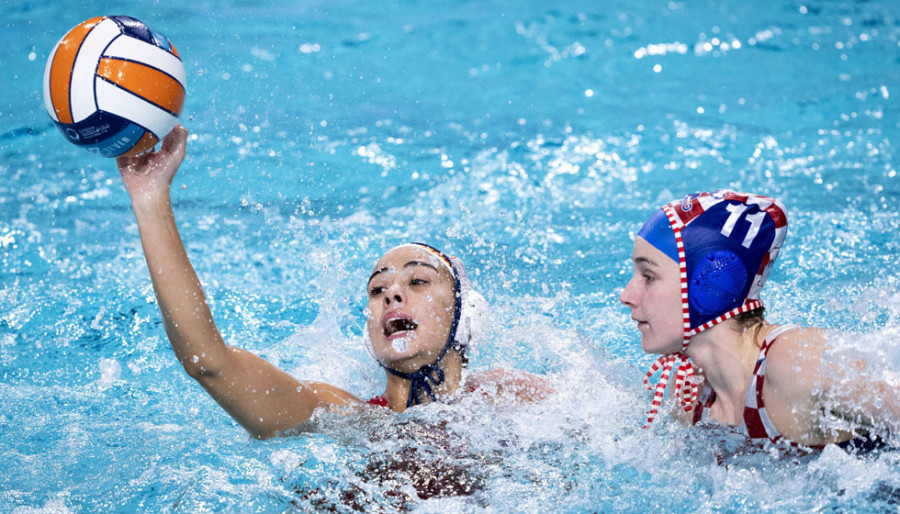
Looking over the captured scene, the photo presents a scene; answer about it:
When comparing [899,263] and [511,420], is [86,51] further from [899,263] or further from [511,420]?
[899,263]

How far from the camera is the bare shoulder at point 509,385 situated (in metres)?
3.72

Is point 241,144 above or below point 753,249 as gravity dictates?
above

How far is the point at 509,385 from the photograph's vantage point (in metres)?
3.82

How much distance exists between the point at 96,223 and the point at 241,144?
1.51 meters

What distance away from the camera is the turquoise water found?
328 cm

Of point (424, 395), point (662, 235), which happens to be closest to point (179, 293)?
point (424, 395)

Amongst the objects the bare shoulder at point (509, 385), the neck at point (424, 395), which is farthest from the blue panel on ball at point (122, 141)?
the bare shoulder at point (509, 385)

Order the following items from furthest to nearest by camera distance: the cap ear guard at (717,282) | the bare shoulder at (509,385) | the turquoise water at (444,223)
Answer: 1. the bare shoulder at (509,385)
2. the turquoise water at (444,223)
3. the cap ear guard at (717,282)

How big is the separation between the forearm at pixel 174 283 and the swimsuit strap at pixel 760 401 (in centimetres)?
171

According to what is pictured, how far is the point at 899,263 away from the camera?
5.55m

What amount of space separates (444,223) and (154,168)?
372 centimetres

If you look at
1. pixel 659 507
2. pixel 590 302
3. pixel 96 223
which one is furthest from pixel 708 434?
pixel 96 223

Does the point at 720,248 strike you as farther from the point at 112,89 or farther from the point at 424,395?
the point at 112,89

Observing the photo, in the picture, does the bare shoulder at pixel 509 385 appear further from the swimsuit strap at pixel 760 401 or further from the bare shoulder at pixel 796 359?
the bare shoulder at pixel 796 359
